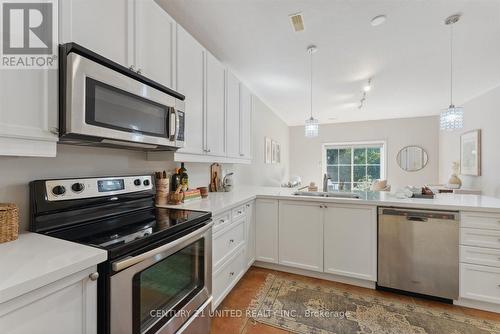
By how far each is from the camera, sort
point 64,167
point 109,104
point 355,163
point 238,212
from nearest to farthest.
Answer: point 109,104
point 64,167
point 238,212
point 355,163

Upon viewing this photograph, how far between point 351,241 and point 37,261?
225cm

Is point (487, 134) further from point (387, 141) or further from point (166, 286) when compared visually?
point (166, 286)

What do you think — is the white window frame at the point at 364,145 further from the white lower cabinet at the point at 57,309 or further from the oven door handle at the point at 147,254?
the white lower cabinet at the point at 57,309

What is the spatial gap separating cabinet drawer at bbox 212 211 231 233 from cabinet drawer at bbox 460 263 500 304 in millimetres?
1996

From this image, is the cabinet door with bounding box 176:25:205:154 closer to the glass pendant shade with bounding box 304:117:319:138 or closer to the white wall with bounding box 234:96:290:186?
the white wall with bounding box 234:96:290:186

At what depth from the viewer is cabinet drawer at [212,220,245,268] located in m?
1.69

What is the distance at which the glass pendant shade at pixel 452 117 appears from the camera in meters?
2.49

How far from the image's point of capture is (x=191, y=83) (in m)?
1.84

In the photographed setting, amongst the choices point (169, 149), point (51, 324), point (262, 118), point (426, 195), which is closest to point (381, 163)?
point (262, 118)

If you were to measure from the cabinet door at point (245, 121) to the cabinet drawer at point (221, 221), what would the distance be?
1.06 m

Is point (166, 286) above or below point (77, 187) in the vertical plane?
below

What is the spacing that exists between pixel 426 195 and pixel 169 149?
250 centimetres

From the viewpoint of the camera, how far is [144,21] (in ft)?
4.60

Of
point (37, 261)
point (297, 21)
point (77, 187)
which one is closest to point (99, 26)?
point (77, 187)
